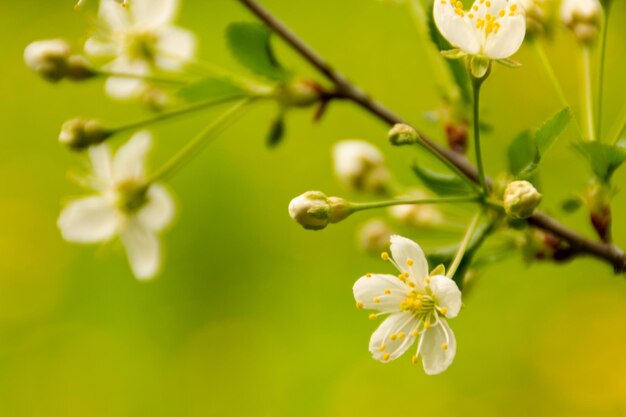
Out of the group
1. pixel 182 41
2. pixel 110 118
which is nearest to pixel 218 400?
pixel 110 118

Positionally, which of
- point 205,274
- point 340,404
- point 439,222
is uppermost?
point 439,222

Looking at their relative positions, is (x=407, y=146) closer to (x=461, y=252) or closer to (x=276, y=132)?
(x=276, y=132)

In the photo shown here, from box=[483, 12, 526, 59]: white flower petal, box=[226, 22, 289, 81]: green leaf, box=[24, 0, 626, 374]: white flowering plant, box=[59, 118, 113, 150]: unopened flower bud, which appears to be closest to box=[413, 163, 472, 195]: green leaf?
box=[24, 0, 626, 374]: white flowering plant

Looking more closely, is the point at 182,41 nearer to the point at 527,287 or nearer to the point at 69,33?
the point at 527,287

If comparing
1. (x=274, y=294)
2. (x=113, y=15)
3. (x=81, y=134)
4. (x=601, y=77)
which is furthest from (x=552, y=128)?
(x=274, y=294)

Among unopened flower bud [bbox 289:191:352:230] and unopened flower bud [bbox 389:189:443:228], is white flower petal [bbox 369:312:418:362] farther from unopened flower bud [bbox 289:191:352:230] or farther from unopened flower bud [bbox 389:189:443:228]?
unopened flower bud [bbox 389:189:443:228]

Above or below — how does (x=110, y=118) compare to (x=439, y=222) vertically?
below

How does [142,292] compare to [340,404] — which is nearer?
[340,404]
